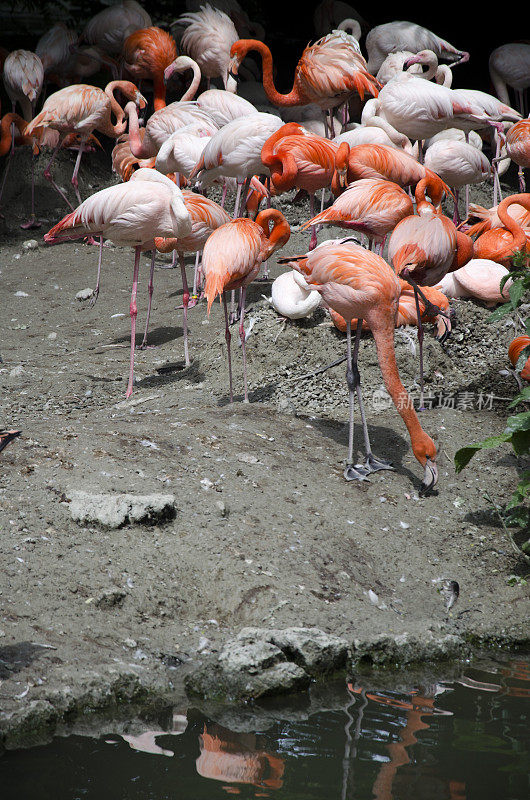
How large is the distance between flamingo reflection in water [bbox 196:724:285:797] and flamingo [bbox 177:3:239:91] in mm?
7542

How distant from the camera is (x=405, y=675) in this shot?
2.71 m

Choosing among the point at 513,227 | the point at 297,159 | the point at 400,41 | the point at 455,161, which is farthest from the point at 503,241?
the point at 400,41

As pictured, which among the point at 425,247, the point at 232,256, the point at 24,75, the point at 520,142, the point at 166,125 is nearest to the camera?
the point at 425,247

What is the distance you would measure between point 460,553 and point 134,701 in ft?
5.41

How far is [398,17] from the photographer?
38.7 ft

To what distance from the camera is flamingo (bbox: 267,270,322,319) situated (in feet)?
17.1

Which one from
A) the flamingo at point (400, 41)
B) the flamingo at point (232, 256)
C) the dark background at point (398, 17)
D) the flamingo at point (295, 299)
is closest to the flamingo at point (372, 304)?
the flamingo at point (232, 256)

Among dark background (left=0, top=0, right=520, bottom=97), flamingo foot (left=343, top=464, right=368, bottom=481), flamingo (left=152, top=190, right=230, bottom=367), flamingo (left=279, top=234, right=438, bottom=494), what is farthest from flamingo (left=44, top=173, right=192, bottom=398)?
dark background (left=0, top=0, right=520, bottom=97)

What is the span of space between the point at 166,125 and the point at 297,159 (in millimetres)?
2308

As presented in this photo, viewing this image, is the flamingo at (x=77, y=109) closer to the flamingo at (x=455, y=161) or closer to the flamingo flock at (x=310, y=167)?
the flamingo flock at (x=310, y=167)

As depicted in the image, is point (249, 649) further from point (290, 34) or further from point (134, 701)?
point (290, 34)

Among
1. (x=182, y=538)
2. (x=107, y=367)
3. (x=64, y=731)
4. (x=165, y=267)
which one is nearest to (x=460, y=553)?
(x=182, y=538)

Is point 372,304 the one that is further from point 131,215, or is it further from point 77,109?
point 77,109

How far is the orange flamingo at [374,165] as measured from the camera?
5328 mm
